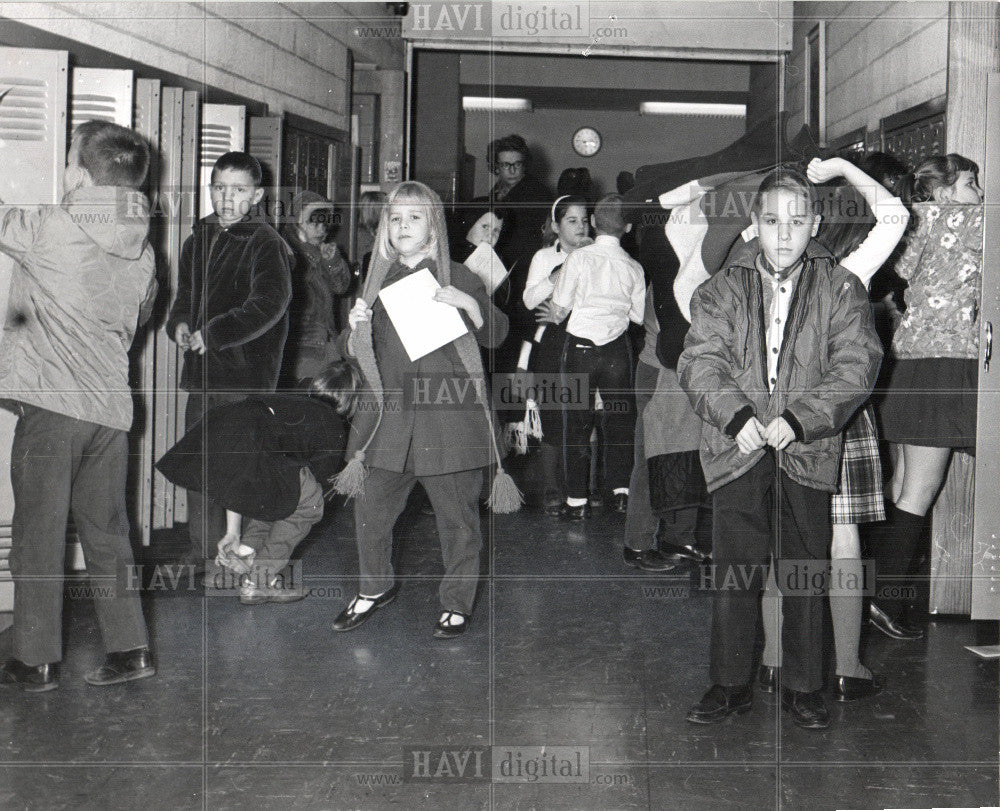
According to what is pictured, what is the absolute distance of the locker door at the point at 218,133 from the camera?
10.9 feet

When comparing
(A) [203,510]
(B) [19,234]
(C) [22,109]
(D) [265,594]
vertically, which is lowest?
(D) [265,594]

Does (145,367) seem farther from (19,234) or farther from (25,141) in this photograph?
(25,141)

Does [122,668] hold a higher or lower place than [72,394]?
lower

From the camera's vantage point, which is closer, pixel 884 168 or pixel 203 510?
pixel 884 168

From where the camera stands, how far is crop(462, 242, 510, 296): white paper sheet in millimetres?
3861

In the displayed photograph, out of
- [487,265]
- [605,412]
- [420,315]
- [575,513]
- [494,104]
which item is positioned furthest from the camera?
[494,104]

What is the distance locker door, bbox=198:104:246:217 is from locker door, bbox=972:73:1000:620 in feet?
7.74

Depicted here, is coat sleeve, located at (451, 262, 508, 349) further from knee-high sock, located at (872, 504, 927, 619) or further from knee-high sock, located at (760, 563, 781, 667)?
knee-high sock, located at (872, 504, 927, 619)

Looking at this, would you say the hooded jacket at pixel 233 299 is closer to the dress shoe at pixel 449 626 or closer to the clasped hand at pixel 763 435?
the dress shoe at pixel 449 626

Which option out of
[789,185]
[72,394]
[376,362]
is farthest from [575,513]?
[72,394]

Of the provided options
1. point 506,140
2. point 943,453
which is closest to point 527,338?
point 506,140

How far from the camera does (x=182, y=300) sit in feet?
10.3

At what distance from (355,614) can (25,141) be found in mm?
1702

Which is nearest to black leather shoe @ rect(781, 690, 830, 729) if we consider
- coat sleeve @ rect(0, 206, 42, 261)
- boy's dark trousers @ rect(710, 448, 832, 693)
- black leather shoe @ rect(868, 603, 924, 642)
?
boy's dark trousers @ rect(710, 448, 832, 693)
